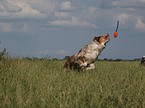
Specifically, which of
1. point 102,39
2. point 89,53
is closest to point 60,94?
point 89,53

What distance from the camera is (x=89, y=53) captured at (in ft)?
20.3

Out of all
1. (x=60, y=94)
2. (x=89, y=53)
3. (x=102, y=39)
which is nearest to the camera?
(x=60, y=94)

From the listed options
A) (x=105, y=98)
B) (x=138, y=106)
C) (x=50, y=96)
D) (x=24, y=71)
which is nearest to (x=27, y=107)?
(x=50, y=96)

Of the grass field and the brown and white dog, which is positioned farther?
the brown and white dog

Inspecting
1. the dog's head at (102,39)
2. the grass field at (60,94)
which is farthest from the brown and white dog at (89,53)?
the grass field at (60,94)

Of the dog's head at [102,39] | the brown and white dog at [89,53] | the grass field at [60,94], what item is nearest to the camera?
the grass field at [60,94]

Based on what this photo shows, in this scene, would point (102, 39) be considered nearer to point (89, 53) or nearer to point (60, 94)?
point (89, 53)

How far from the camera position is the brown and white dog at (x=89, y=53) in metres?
6.18

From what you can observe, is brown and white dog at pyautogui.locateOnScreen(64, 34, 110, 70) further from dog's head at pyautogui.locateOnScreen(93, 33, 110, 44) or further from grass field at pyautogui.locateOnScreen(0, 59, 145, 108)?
grass field at pyautogui.locateOnScreen(0, 59, 145, 108)

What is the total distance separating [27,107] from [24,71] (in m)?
2.38

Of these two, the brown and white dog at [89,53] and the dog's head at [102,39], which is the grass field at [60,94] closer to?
the brown and white dog at [89,53]

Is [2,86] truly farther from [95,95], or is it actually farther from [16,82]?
[95,95]

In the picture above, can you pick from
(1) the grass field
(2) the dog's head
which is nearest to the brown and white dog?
(2) the dog's head

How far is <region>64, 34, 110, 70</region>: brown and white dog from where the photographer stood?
6.18 meters
